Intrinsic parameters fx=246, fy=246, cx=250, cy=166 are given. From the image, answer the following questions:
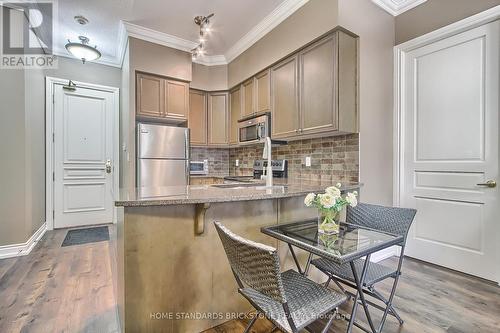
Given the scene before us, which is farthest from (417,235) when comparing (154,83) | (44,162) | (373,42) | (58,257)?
(44,162)

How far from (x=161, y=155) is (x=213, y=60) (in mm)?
1961

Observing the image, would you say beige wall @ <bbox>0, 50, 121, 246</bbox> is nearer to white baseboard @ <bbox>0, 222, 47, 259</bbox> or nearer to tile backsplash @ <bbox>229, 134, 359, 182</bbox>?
white baseboard @ <bbox>0, 222, 47, 259</bbox>

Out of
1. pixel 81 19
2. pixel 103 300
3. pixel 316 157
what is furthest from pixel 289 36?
pixel 103 300

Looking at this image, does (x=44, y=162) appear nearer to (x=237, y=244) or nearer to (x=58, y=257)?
(x=58, y=257)

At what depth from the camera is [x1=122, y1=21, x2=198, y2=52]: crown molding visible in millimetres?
3334

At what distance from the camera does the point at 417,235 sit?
2.82 metres

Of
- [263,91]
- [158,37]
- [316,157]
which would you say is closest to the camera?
[316,157]

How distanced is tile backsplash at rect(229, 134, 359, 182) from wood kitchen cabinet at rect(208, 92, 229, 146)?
41.3 inches

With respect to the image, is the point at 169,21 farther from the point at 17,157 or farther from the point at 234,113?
the point at 17,157

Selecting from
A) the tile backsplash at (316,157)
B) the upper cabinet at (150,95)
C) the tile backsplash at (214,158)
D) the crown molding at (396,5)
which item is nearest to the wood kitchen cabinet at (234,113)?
the tile backsplash at (316,157)

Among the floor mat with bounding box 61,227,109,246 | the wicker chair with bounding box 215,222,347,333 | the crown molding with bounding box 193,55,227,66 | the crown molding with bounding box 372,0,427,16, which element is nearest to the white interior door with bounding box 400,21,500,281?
the crown molding with bounding box 372,0,427,16

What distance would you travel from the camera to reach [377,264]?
176 centimetres

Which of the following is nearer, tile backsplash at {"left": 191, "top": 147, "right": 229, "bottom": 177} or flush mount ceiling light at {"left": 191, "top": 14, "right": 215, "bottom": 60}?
flush mount ceiling light at {"left": 191, "top": 14, "right": 215, "bottom": 60}

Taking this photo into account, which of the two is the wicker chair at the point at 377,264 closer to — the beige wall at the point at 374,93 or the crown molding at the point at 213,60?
the beige wall at the point at 374,93
